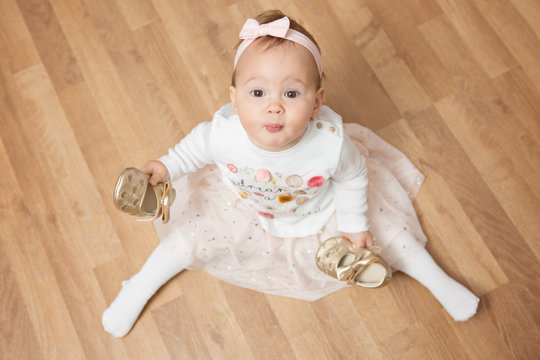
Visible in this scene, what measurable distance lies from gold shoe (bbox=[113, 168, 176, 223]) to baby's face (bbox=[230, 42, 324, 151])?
0.67 ft

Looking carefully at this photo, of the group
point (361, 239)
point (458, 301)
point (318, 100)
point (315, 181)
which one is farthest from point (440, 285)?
point (318, 100)

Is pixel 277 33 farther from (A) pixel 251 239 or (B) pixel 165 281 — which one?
(B) pixel 165 281

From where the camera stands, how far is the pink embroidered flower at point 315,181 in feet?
2.78

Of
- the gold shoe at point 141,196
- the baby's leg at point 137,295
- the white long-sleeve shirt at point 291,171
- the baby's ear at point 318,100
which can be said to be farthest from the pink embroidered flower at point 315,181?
the baby's leg at point 137,295

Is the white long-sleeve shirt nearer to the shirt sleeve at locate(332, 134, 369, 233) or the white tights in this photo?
the shirt sleeve at locate(332, 134, 369, 233)

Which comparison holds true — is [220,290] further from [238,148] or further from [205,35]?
[205,35]

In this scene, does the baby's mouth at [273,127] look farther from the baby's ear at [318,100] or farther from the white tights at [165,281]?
the white tights at [165,281]

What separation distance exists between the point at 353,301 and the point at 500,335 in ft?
1.08

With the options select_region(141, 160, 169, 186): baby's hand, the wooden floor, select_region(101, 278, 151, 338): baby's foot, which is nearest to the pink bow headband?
select_region(141, 160, 169, 186): baby's hand

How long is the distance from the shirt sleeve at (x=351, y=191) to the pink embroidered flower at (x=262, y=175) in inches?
5.0

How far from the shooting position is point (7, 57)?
1233 millimetres

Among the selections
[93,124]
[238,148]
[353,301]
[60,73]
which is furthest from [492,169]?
[60,73]

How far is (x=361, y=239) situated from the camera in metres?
0.93

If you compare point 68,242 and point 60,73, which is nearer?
point 68,242
